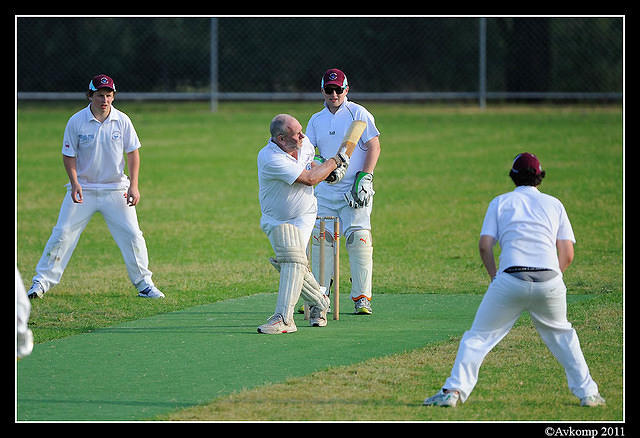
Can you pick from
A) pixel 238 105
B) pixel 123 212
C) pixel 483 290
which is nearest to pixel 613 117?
pixel 238 105

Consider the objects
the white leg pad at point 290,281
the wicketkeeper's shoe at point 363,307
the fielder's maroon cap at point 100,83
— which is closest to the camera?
the white leg pad at point 290,281

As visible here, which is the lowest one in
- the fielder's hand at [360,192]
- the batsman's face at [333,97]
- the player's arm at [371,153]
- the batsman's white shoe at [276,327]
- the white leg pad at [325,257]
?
the batsman's white shoe at [276,327]

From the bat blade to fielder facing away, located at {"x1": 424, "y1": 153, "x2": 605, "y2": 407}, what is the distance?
7.68 feet

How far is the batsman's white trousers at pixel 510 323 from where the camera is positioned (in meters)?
5.88

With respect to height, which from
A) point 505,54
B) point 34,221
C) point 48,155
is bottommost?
point 34,221

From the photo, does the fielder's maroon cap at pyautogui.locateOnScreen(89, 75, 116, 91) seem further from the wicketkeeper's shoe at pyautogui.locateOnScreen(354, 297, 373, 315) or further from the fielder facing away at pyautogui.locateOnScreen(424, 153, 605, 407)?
the fielder facing away at pyautogui.locateOnScreen(424, 153, 605, 407)

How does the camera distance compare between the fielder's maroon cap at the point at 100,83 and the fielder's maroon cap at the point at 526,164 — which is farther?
the fielder's maroon cap at the point at 100,83

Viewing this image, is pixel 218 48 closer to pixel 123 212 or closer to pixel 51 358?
pixel 123 212

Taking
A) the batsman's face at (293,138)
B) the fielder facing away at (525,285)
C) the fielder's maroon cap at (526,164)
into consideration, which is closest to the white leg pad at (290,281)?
the batsman's face at (293,138)

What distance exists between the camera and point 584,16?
25844 millimetres

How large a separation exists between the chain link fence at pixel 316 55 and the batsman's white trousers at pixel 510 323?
1963 centimetres

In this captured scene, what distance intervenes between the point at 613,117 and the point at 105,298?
1695 centimetres

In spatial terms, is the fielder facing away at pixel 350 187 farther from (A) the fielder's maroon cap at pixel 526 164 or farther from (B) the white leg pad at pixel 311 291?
(A) the fielder's maroon cap at pixel 526 164

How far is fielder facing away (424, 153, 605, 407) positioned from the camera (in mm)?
5902
